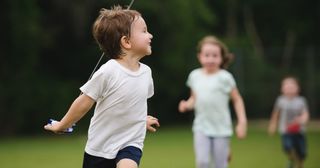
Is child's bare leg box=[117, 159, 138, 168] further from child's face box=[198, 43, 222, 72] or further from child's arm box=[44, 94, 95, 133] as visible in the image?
child's face box=[198, 43, 222, 72]

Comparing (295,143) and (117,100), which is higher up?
(117,100)

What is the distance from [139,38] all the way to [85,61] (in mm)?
20142

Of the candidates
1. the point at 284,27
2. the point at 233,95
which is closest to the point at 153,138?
the point at 233,95

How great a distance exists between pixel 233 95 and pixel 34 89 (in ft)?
50.3

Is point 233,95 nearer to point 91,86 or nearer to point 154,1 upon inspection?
point 91,86

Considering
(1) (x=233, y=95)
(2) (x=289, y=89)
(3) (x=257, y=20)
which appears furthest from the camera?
(3) (x=257, y=20)

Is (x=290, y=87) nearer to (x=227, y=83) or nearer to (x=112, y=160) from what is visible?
(x=227, y=83)

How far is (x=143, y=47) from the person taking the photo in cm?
577

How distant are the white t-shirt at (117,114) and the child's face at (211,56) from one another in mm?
3147

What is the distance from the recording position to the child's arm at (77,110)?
5.55m

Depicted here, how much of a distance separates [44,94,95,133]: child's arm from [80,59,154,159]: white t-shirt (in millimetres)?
81

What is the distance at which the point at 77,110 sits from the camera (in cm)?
557

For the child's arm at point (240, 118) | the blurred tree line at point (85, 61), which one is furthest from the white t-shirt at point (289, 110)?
the blurred tree line at point (85, 61)

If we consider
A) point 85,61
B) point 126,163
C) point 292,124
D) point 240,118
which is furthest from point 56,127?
point 85,61
